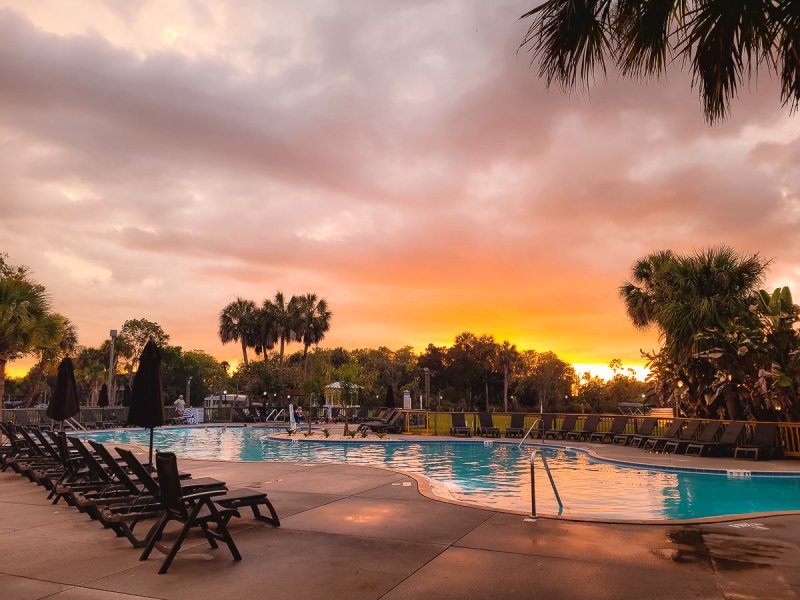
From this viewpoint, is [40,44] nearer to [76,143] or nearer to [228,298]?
[76,143]

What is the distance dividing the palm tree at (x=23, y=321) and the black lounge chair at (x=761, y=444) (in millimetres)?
20463

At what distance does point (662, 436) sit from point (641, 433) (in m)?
1.26

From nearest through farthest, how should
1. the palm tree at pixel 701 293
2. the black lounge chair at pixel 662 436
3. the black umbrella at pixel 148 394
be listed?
the black umbrella at pixel 148 394 → the black lounge chair at pixel 662 436 → the palm tree at pixel 701 293

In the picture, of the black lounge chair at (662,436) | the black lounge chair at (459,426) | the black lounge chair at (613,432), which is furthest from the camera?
the black lounge chair at (459,426)

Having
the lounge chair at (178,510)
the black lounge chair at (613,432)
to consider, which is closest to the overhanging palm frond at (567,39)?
the lounge chair at (178,510)

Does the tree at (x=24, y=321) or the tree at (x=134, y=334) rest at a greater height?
the tree at (x=134, y=334)

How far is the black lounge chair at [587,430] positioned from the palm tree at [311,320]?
33407 mm

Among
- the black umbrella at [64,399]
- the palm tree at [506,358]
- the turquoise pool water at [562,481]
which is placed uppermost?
the palm tree at [506,358]

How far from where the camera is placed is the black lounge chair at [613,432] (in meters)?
20.0

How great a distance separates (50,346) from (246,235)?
31.2 ft

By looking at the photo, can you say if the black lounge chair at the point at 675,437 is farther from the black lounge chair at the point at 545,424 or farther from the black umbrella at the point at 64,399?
the black umbrella at the point at 64,399

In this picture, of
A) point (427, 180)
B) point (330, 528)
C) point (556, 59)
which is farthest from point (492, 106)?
point (330, 528)

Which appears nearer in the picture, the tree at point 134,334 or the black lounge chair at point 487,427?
the black lounge chair at point 487,427

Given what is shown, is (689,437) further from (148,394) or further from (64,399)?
(64,399)
